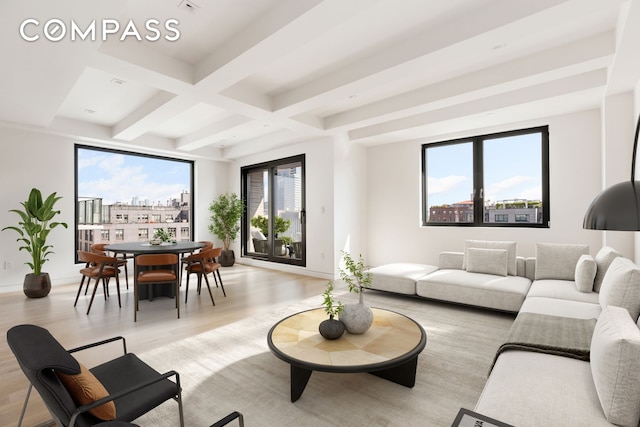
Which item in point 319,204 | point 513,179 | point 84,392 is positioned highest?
point 513,179

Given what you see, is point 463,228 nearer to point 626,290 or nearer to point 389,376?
point 626,290

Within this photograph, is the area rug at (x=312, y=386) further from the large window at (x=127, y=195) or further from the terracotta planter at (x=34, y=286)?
the large window at (x=127, y=195)

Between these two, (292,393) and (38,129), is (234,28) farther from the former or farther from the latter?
(38,129)

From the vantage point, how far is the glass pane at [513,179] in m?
5.06

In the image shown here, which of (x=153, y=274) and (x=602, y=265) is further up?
(x=602, y=265)

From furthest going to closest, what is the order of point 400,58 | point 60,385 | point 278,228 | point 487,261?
point 278,228 → point 487,261 → point 400,58 → point 60,385

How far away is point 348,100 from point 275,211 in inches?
141

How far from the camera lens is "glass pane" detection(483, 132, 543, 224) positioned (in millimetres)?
5059

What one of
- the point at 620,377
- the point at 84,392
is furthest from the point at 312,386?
the point at 620,377

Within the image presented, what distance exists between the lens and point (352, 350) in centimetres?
223

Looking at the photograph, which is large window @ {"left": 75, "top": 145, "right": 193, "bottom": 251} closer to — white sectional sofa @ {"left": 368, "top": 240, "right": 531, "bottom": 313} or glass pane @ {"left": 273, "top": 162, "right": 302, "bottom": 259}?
glass pane @ {"left": 273, "top": 162, "right": 302, "bottom": 259}

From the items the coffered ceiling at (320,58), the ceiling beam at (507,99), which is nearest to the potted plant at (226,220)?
the coffered ceiling at (320,58)

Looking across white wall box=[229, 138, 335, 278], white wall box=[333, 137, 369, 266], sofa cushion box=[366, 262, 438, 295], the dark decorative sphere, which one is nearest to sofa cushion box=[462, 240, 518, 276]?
sofa cushion box=[366, 262, 438, 295]

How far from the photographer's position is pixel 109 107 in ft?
16.7
